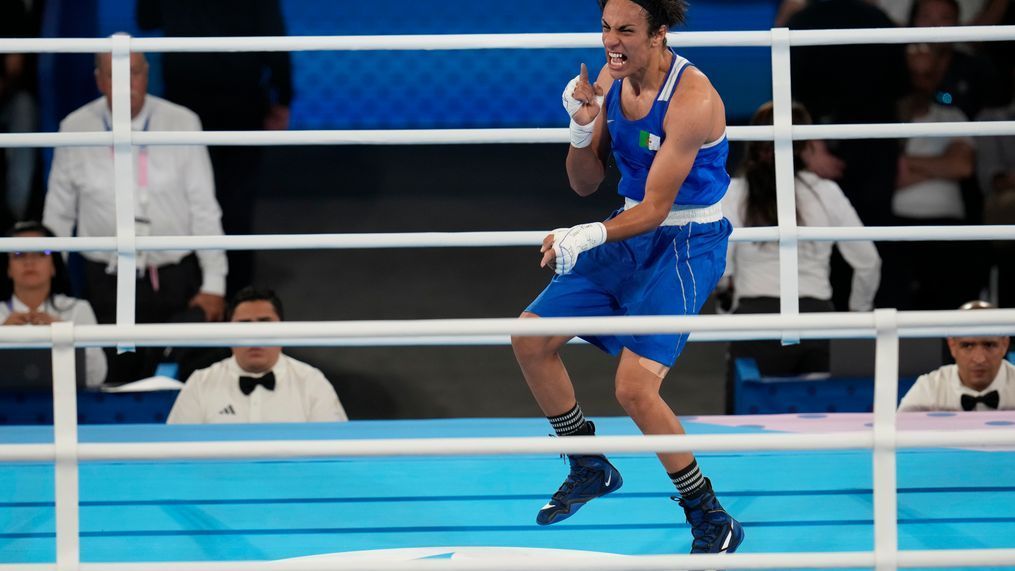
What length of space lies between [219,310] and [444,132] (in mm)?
2109

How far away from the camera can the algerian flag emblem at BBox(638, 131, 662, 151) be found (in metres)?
2.77

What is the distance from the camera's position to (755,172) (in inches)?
190

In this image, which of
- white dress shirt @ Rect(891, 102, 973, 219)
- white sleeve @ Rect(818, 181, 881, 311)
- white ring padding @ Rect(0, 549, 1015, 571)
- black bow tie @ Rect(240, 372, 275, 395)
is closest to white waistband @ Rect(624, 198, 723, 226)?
white ring padding @ Rect(0, 549, 1015, 571)

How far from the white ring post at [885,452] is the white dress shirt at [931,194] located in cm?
367

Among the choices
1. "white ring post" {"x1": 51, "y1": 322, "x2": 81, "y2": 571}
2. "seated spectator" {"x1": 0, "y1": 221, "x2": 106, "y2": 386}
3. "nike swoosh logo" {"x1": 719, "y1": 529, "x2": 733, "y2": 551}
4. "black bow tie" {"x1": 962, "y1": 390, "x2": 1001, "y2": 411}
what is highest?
"seated spectator" {"x1": 0, "y1": 221, "x2": 106, "y2": 386}

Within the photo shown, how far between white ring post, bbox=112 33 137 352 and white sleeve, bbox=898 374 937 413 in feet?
6.83

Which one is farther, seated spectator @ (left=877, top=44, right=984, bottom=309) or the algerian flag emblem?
seated spectator @ (left=877, top=44, right=984, bottom=309)

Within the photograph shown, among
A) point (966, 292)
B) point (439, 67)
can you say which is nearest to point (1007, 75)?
point (966, 292)

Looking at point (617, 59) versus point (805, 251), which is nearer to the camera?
point (617, 59)

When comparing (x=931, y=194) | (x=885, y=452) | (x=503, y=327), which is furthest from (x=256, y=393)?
(x=931, y=194)

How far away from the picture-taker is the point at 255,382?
418cm

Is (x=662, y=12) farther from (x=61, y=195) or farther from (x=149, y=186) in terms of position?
(x=61, y=195)

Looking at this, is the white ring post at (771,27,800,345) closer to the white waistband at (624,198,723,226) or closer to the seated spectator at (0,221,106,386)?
the white waistband at (624,198,723,226)

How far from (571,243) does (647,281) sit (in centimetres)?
32
